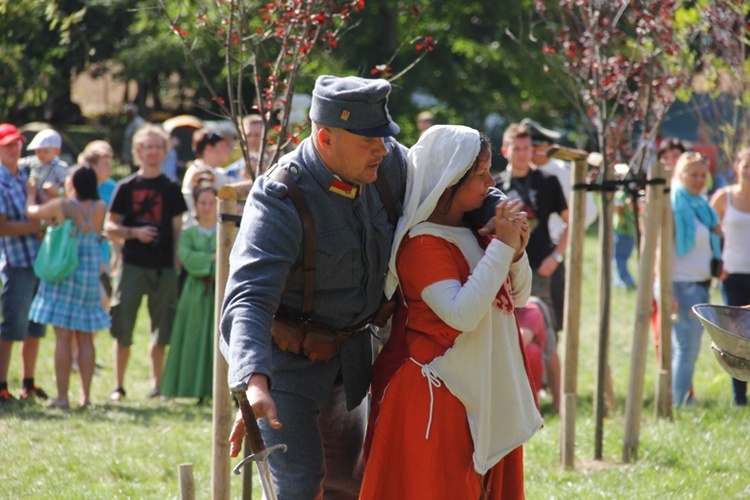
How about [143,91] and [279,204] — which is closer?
[279,204]

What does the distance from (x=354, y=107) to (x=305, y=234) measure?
1.50 feet

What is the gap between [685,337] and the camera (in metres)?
7.84

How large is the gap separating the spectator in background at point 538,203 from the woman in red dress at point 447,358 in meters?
3.93

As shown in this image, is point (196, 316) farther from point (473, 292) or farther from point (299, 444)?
point (473, 292)

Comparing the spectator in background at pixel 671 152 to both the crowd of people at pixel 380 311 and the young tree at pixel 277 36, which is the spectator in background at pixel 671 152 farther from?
the crowd of people at pixel 380 311

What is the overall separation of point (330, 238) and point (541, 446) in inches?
129

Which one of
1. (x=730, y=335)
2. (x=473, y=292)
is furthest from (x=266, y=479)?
(x=730, y=335)

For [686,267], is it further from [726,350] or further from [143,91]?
[143,91]

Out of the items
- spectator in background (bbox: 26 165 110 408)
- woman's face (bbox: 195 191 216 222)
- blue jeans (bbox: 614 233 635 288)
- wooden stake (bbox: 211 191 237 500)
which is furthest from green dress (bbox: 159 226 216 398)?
blue jeans (bbox: 614 233 635 288)

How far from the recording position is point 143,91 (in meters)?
26.7

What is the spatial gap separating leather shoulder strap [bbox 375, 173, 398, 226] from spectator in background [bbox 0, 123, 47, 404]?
4.62m

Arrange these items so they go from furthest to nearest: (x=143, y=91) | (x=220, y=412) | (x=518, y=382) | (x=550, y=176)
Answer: (x=143, y=91), (x=550, y=176), (x=220, y=412), (x=518, y=382)

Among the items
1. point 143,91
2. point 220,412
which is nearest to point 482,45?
point 143,91

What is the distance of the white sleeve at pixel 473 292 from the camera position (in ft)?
10.8
